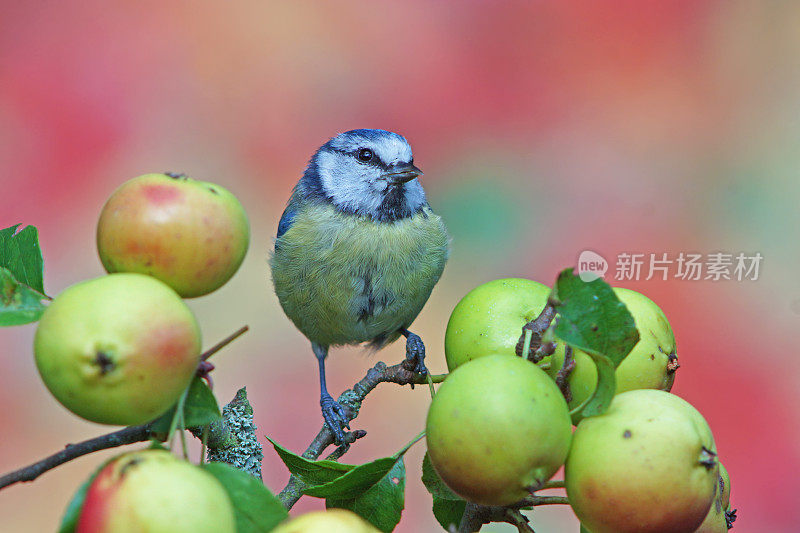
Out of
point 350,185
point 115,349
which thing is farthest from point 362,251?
point 115,349

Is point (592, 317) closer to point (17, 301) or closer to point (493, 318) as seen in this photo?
point (493, 318)

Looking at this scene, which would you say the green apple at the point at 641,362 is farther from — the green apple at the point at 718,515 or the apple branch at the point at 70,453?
the apple branch at the point at 70,453

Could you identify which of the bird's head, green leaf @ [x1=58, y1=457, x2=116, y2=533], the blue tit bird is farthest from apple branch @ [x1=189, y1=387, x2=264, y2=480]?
the bird's head

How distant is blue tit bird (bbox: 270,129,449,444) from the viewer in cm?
166

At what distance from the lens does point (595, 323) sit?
0.69 metres

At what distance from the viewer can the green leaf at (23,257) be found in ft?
2.41

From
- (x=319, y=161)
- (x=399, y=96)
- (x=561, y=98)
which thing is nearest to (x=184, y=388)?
(x=319, y=161)

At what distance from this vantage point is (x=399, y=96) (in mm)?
3211

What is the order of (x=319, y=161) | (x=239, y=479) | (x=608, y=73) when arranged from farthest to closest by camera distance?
(x=608, y=73) → (x=319, y=161) → (x=239, y=479)

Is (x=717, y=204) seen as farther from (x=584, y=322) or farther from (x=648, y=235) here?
(x=584, y=322)

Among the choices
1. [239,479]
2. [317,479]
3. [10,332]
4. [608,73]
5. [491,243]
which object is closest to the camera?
[239,479]

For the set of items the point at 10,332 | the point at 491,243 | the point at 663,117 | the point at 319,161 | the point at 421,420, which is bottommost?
the point at 421,420

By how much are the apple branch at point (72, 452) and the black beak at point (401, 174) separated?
1.05 meters

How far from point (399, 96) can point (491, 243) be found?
670 mm
